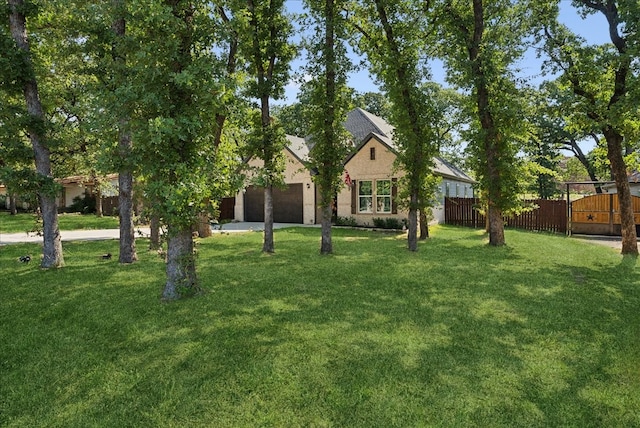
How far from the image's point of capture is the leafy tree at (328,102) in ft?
34.0

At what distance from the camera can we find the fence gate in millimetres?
16469

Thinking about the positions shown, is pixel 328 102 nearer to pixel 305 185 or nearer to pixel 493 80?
pixel 493 80

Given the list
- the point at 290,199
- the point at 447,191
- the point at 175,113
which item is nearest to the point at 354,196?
the point at 290,199

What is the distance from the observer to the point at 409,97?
1127 cm

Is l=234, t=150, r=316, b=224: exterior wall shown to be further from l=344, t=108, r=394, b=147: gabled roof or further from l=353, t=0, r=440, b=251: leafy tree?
l=353, t=0, r=440, b=251: leafy tree

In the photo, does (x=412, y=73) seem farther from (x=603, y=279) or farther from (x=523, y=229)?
(x=523, y=229)

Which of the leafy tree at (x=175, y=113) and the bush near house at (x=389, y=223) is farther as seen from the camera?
the bush near house at (x=389, y=223)

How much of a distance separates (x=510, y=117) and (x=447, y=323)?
9176 millimetres

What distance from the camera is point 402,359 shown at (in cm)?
387

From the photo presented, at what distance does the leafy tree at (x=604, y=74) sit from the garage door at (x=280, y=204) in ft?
43.2

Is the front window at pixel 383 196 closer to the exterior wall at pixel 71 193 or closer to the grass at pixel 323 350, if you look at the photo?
the grass at pixel 323 350

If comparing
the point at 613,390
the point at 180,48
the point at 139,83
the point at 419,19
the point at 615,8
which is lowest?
the point at 613,390

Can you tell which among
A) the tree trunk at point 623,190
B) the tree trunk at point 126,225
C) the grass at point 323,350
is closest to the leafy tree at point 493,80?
the tree trunk at point 623,190

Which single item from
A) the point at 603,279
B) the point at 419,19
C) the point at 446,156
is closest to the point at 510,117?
the point at 419,19
